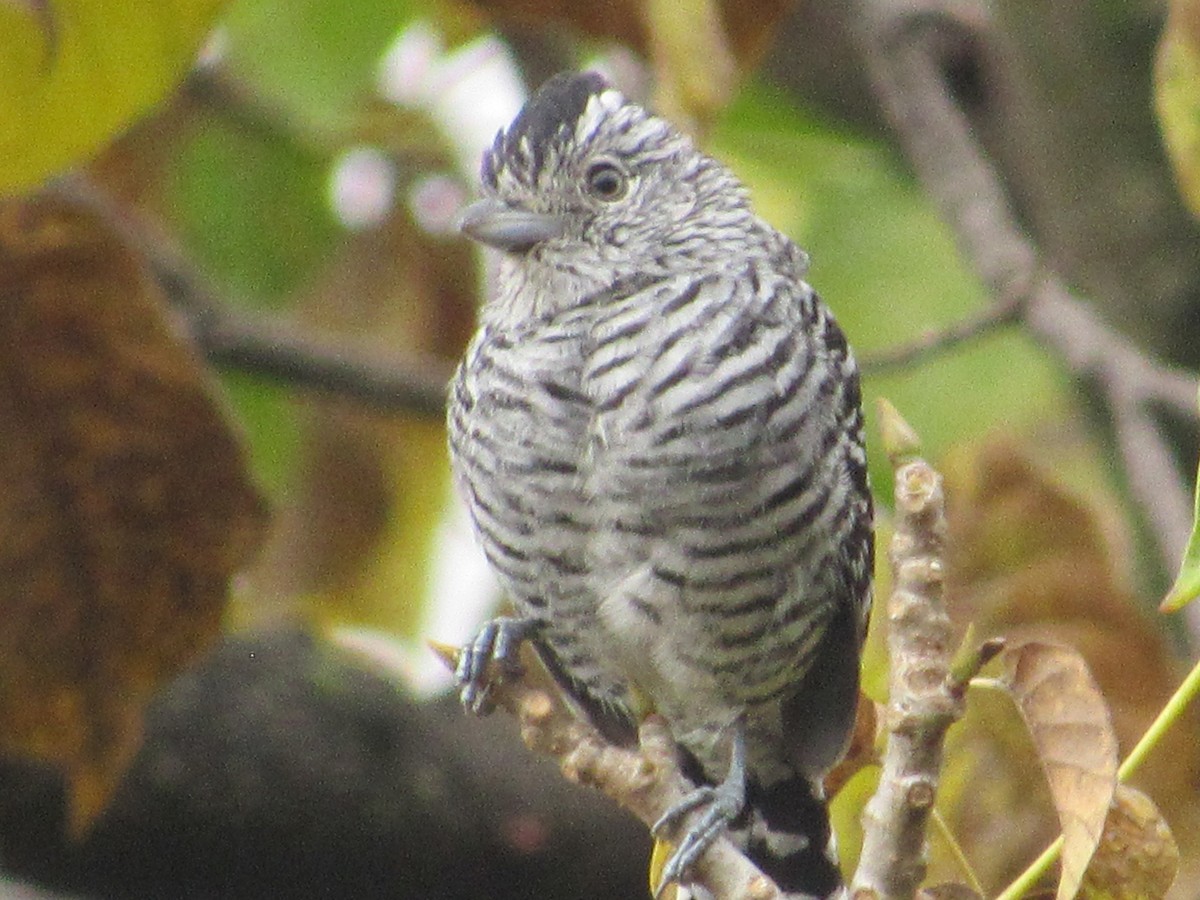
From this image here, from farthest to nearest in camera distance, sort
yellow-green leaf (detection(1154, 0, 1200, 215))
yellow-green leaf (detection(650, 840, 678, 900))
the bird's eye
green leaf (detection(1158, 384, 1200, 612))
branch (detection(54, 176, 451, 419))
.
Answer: branch (detection(54, 176, 451, 419))
the bird's eye
yellow-green leaf (detection(1154, 0, 1200, 215))
yellow-green leaf (detection(650, 840, 678, 900))
green leaf (detection(1158, 384, 1200, 612))

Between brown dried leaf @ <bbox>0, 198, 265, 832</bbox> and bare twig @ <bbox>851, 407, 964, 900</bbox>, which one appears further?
brown dried leaf @ <bbox>0, 198, 265, 832</bbox>

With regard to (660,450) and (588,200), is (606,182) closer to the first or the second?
(588,200)

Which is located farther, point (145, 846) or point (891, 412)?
point (145, 846)

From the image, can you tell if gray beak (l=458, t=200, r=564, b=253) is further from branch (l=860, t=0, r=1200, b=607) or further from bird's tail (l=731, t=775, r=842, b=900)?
bird's tail (l=731, t=775, r=842, b=900)

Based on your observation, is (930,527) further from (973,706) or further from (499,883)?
(499,883)

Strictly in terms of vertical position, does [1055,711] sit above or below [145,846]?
above

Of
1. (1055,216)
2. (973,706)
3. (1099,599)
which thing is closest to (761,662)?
(973,706)

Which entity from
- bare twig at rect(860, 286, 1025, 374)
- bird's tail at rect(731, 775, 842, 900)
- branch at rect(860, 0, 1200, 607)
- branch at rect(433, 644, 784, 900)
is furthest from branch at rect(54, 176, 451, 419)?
branch at rect(433, 644, 784, 900)
